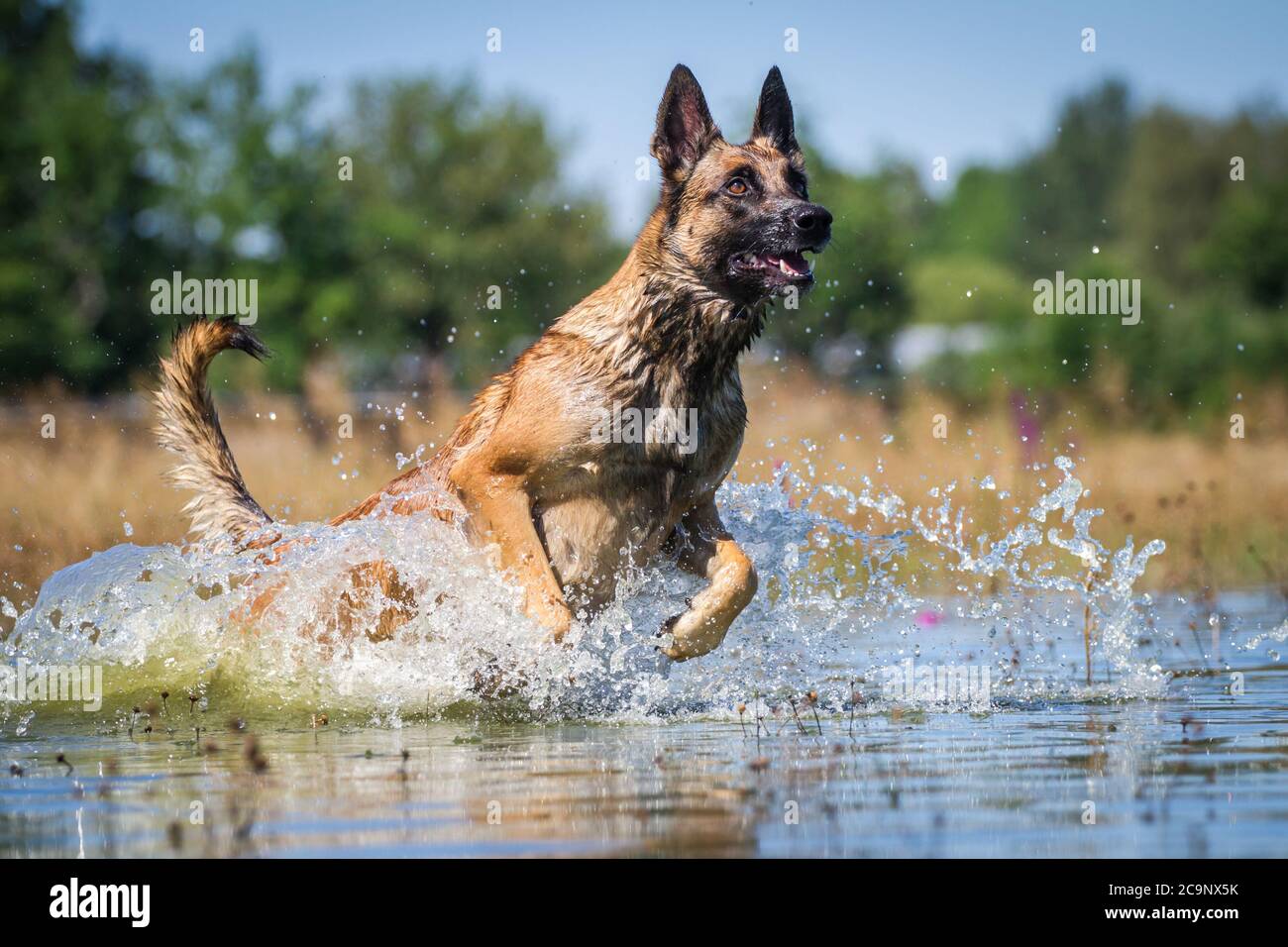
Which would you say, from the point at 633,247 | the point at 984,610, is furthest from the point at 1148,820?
the point at 984,610

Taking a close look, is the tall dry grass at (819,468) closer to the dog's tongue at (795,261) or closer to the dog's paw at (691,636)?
the dog's tongue at (795,261)

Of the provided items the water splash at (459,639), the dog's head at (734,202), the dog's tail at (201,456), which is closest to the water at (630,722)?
the water splash at (459,639)

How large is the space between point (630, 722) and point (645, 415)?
55.7 inches

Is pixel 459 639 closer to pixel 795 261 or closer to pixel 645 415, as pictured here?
pixel 645 415

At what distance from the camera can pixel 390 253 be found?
49.7 meters

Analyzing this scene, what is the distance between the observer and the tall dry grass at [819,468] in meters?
13.5

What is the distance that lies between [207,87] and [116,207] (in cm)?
705

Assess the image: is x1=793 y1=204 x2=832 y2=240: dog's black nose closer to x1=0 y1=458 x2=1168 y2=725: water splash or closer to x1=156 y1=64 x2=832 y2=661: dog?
x1=156 y1=64 x2=832 y2=661: dog

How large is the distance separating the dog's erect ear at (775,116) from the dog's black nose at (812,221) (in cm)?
84

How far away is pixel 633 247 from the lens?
7.60 meters

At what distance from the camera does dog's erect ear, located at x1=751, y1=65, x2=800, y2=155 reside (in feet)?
26.0

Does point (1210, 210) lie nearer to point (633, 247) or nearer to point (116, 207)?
point (116, 207)

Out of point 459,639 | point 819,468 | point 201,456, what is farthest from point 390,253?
point 459,639
